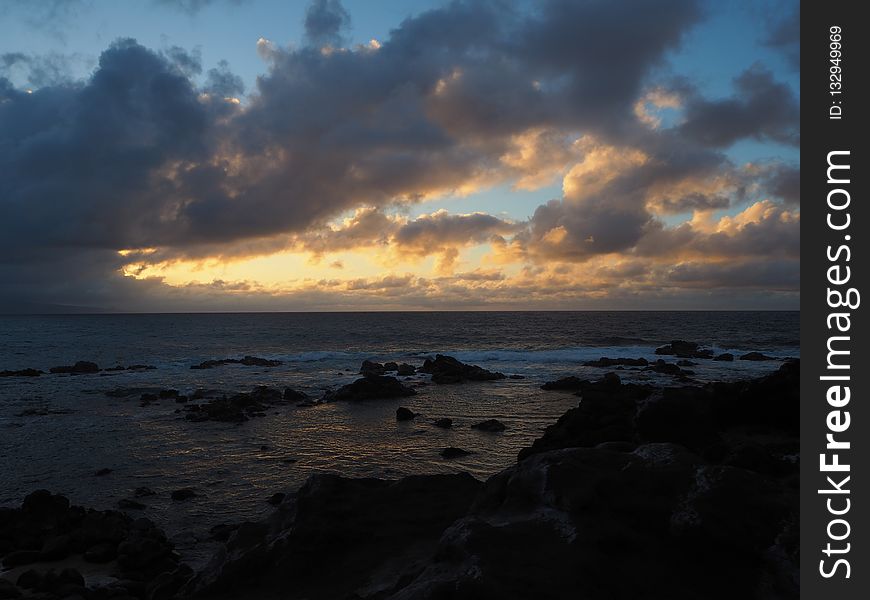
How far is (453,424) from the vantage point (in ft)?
88.5

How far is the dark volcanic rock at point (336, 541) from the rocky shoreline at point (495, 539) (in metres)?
0.03

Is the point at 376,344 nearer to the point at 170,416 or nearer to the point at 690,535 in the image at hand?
the point at 170,416

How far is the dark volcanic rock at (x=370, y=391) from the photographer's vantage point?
3562cm

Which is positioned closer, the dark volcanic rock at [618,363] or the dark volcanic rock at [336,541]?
the dark volcanic rock at [336,541]

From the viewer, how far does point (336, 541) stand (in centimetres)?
823

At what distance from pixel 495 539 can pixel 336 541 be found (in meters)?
3.28

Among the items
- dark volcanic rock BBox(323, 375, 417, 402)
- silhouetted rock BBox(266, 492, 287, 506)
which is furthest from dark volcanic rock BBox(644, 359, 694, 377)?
silhouetted rock BBox(266, 492, 287, 506)

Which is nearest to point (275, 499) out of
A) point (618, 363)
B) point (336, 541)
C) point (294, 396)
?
point (336, 541)

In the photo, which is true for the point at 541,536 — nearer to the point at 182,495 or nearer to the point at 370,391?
the point at 182,495

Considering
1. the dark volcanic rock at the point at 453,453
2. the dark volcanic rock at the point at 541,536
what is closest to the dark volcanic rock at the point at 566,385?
the dark volcanic rock at the point at 453,453

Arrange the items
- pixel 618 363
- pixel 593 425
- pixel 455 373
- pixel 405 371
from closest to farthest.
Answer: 1. pixel 593 425
2. pixel 455 373
3. pixel 405 371
4. pixel 618 363

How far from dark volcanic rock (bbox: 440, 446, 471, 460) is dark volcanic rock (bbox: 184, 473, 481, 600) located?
10943 millimetres

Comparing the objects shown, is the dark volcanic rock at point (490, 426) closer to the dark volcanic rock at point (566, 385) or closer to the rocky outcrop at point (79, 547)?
the dark volcanic rock at point (566, 385)
